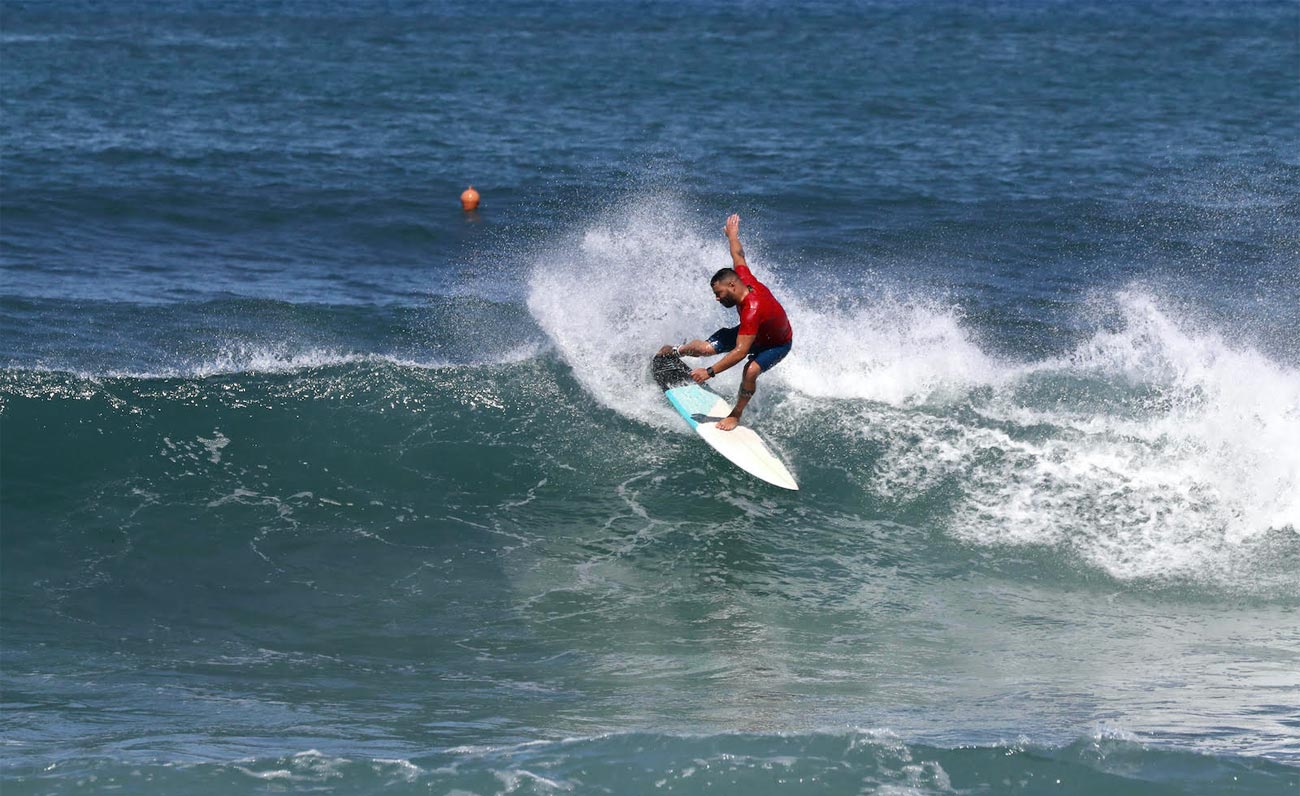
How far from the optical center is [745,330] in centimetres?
1160

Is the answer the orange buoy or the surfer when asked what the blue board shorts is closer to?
the surfer

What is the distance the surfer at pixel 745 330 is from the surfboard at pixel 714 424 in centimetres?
40

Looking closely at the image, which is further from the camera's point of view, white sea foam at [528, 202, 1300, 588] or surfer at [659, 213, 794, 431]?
white sea foam at [528, 202, 1300, 588]

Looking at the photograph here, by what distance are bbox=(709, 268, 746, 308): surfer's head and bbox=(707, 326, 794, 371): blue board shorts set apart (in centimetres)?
62

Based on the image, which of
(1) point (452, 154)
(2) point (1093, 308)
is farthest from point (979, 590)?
(1) point (452, 154)

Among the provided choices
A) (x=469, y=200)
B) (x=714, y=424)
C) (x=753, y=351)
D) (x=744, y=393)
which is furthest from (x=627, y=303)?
(x=469, y=200)

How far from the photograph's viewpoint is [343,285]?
19828 mm

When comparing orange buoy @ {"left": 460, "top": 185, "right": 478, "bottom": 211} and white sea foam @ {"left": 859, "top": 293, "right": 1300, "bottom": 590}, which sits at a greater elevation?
orange buoy @ {"left": 460, "top": 185, "right": 478, "bottom": 211}

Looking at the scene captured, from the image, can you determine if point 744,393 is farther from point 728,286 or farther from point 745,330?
point 728,286

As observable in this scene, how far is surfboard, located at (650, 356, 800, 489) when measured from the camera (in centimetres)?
1237

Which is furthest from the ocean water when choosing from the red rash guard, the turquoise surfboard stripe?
the red rash guard

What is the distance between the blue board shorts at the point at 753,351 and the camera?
12.0 metres

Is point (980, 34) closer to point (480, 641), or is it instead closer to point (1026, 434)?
point (1026, 434)

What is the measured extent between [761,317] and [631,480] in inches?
82.7
